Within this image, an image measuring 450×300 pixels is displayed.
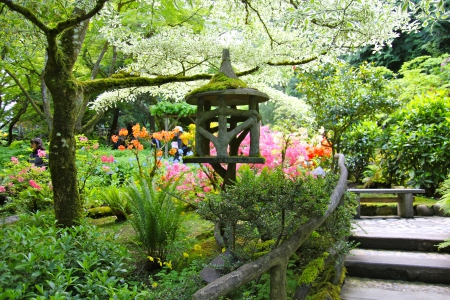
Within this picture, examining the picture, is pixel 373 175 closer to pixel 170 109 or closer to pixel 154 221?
pixel 154 221

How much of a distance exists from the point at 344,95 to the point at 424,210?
2545 millimetres

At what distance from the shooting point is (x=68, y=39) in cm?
428

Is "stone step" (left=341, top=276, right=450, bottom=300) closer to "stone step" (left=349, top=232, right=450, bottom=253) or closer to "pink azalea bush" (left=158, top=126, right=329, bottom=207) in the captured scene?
"stone step" (left=349, top=232, right=450, bottom=253)

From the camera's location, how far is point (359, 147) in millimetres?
8555

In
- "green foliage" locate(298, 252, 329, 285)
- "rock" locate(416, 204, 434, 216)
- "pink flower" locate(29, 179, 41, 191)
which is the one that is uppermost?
"pink flower" locate(29, 179, 41, 191)

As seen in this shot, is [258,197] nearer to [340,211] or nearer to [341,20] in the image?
[340,211]

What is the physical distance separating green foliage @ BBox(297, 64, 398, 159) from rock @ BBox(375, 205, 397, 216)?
1529 mm

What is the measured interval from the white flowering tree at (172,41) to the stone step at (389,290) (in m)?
2.27

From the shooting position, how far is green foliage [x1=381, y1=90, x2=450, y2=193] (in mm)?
6250

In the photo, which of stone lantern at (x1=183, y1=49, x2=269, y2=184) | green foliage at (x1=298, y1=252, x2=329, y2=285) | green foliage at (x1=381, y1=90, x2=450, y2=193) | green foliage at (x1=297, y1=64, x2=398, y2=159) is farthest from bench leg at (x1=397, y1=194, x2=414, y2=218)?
green foliage at (x1=298, y1=252, x2=329, y2=285)

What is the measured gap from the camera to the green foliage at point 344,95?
6750 mm

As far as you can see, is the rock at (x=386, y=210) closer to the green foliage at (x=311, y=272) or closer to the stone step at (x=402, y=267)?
the stone step at (x=402, y=267)

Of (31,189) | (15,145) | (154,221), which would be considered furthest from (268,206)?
(15,145)

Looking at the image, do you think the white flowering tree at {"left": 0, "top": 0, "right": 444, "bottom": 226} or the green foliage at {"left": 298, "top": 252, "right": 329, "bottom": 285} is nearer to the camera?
the green foliage at {"left": 298, "top": 252, "right": 329, "bottom": 285}
